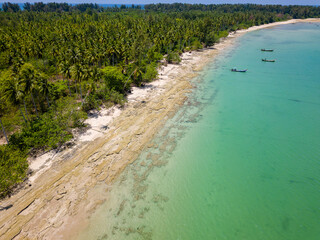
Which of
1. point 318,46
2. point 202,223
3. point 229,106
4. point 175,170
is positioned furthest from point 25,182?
point 318,46

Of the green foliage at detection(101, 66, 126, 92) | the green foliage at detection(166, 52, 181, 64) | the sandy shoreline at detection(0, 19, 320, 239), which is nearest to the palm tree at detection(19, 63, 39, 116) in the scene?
the sandy shoreline at detection(0, 19, 320, 239)

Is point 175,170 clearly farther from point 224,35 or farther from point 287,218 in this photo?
point 224,35

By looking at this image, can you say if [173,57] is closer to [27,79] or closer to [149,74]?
[149,74]

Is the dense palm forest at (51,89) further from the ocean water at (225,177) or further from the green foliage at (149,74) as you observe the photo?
the ocean water at (225,177)

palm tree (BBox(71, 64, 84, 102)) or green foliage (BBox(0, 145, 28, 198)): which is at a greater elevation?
palm tree (BBox(71, 64, 84, 102))

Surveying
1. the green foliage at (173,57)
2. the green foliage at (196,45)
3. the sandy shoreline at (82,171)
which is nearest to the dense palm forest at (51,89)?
the green foliage at (173,57)

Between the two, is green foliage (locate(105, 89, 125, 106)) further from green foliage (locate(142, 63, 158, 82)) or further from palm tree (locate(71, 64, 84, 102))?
green foliage (locate(142, 63, 158, 82))

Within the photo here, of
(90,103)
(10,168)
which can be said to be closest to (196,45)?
(90,103)
